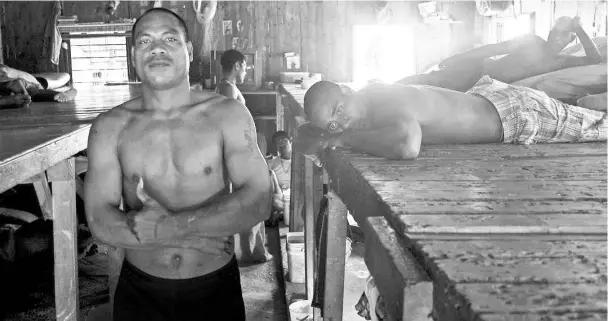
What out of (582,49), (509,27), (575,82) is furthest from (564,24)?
(509,27)

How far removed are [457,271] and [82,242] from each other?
17.8ft

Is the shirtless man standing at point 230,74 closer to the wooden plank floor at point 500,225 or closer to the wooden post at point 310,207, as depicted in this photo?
the wooden post at point 310,207

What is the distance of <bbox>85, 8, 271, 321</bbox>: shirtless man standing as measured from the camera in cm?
260

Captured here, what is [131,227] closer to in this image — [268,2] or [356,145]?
[356,145]

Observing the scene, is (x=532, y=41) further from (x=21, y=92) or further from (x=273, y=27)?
(x=273, y=27)

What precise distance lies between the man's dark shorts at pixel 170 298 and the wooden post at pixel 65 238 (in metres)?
1.32

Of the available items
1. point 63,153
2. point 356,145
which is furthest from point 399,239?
point 63,153

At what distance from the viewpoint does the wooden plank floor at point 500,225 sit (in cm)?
122

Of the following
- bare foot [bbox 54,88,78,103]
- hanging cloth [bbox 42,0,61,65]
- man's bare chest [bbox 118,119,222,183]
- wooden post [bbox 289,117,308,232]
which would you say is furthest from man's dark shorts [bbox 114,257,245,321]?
hanging cloth [bbox 42,0,61,65]

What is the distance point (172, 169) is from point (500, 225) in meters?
1.46

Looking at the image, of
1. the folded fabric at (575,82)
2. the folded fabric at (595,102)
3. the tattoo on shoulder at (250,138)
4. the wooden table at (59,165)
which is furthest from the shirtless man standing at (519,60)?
the tattoo on shoulder at (250,138)

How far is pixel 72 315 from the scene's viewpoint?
391cm

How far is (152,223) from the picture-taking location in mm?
2363

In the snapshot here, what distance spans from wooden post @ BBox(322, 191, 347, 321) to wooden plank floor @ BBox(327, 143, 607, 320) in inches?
14.5
